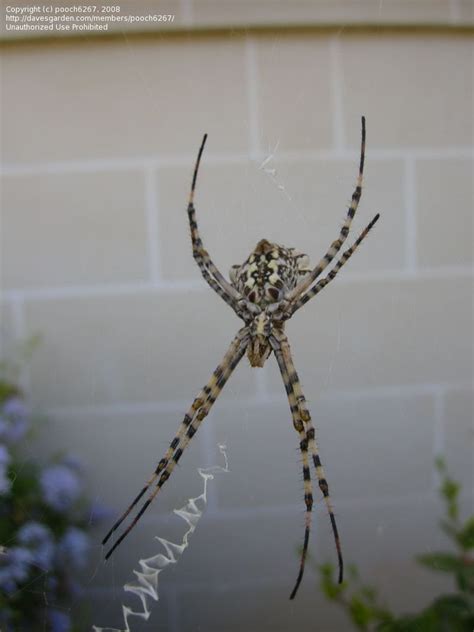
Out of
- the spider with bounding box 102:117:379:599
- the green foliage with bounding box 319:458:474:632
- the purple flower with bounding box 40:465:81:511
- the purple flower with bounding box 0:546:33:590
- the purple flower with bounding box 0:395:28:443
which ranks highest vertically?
the spider with bounding box 102:117:379:599

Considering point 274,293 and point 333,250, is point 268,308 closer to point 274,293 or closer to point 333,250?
point 274,293

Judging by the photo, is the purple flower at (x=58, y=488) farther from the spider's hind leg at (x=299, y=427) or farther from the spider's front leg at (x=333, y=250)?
the spider's front leg at (x=333, y=250)

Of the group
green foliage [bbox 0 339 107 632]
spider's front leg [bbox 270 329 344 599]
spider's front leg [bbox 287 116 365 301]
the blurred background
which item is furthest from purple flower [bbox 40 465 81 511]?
spider's front leg [bbox 287 116 365 301]

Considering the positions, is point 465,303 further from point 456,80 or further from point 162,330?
point 162,330

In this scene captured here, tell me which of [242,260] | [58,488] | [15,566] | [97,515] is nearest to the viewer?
[15,566]

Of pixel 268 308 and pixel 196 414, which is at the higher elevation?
pixel 268 308

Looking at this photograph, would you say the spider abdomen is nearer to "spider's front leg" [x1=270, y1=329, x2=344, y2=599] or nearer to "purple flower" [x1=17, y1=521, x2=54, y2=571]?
"spider's front leg" [x1=270, y1=329, x2=344, y2=599]

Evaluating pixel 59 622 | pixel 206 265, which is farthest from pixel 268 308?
pixel 59 622
